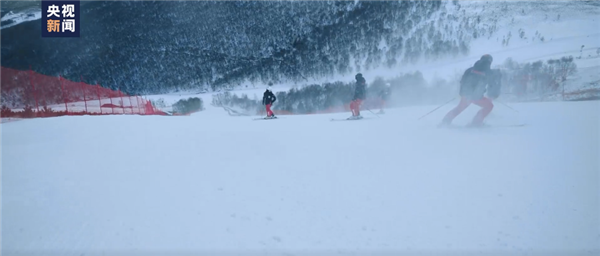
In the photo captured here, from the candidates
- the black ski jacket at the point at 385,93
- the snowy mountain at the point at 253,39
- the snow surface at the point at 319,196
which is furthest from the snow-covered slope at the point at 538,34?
the black ski jacket at the point at 385,93

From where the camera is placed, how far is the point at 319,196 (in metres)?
1.97

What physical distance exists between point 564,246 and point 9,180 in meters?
4.23

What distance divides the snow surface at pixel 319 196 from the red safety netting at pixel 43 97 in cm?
389

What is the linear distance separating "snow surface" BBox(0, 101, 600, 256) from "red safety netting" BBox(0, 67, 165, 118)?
3.89 metres

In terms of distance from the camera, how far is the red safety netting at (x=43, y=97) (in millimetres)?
6180

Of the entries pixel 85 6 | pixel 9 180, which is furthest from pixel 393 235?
pixel 85 6

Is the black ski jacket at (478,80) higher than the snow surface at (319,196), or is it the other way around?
the black ski jacket at (478,80)

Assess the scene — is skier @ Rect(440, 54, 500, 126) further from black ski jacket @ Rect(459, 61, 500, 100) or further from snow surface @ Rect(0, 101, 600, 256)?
snow surface @ Rect(0, 101, 600, 256)

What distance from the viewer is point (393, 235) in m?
1.55

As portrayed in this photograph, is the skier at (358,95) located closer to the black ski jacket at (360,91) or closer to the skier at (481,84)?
the black ski jacket at (360,91)

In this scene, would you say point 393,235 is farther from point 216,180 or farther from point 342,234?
point 216,180


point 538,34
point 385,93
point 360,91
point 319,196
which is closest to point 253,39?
point 385,93

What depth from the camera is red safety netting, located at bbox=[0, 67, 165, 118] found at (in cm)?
618

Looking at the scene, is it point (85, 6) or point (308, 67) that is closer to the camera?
point (85, 6)
